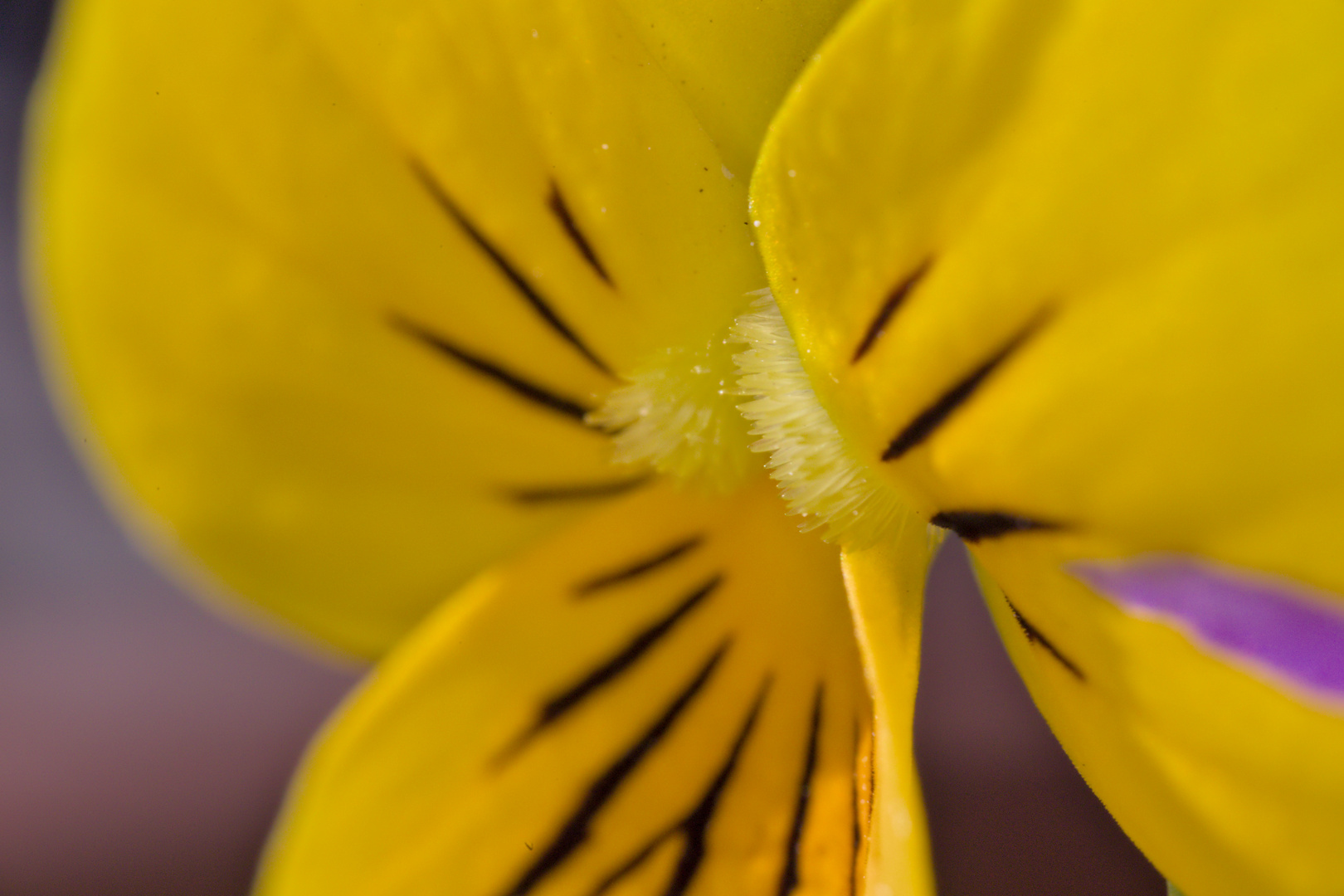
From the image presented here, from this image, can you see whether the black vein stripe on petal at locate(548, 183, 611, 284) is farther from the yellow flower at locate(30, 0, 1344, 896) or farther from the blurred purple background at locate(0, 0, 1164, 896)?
the blurred purple background at locate(0, 0, 1164, 896)

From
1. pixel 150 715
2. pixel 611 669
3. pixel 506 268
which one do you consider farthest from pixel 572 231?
pixel 150 715

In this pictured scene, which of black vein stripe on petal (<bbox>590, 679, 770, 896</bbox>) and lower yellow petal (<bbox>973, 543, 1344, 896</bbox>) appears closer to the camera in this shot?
lower yellow petal (<bbox>973, 543, 1344, 896</bbox>)

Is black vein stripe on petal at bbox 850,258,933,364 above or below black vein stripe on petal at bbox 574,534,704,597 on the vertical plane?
below

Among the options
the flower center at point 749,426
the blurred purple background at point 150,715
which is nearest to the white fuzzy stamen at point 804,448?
the flower center at point 749,426

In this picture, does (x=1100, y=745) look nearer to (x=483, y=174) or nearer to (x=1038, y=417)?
(x=1038, y=417)

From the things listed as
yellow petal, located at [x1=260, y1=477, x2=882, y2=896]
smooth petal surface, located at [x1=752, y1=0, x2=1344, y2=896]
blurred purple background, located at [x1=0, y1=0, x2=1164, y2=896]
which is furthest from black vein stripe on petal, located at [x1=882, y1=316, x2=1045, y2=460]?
blurred purple background, located at [x1=0, y1=0, x2=1164, y2=896]
